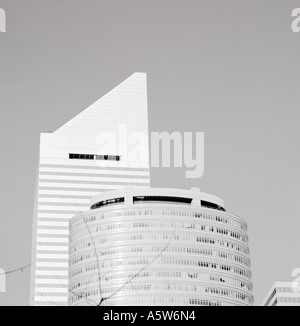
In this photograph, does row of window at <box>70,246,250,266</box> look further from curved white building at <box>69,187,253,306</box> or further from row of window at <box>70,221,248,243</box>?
row of window at <box>70,221,248,243</box>

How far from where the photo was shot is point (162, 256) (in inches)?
7475

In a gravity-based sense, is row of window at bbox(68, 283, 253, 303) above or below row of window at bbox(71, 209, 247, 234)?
below

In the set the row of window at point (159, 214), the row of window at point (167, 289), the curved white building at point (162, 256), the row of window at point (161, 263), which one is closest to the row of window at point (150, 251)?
the curved white building at point (162, 256)

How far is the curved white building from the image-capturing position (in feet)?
606

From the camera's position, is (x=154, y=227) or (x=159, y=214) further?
(x=159, y=214)

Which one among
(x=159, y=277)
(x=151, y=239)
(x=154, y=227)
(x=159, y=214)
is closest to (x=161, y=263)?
(x=159, y=277)

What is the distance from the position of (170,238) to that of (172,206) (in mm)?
12889

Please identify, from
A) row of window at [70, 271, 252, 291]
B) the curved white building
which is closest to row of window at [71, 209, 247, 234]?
the curved white building

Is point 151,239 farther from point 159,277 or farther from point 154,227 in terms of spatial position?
point 159,277

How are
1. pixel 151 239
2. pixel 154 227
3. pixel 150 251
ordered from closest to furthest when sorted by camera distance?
1. pixel 150 251
2. pixel 151 239
3. pixel 154 227

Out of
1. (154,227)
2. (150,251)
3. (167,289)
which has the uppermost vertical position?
(154,227)
